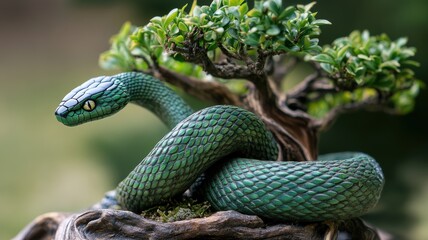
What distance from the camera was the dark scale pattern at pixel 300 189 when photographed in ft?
3.98

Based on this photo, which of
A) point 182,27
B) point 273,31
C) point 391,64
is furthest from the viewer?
point 391,64

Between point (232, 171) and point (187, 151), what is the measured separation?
0.14m

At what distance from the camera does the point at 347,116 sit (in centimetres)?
287

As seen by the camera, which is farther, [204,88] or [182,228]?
[204,88]

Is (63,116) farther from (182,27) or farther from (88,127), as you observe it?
(88,127)

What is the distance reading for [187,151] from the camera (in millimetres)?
1262

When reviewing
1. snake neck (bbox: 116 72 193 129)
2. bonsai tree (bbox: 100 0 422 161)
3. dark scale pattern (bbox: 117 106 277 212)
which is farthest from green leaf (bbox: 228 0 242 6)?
snake neck (bbox: 116 72 193 129)

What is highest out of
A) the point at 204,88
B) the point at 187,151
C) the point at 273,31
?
the point at 273,31

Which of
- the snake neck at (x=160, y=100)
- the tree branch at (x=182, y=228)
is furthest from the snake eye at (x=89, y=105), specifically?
the tree branch at (x=182, y=228)

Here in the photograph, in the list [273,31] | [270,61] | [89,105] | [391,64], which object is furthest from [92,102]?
[391,64]

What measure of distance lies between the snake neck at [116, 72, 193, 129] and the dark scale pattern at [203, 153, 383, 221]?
0.33 metres

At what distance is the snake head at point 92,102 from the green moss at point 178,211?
12.0 inches

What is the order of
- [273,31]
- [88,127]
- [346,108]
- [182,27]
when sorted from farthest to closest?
[88,127], [346,108], [182,27], [273,31]

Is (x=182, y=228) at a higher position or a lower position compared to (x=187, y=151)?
lower
